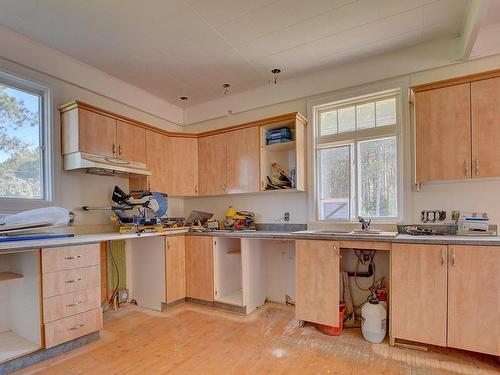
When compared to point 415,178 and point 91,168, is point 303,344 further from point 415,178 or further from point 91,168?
point 91,168

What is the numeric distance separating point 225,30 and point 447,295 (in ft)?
9.62

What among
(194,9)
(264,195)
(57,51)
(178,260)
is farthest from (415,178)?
(57,51)

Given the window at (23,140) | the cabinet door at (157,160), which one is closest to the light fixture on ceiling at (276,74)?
the cabinet door at (157,160)

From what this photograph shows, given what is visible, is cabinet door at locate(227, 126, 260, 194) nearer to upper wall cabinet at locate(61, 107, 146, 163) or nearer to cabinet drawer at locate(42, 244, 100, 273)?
upper wall cabinet at locate(61, 107, 146, 163)

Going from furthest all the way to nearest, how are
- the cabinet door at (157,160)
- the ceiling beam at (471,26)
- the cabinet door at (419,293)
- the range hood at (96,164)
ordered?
1. the cabinet door at (157,160)
2. the range hood at (96,164)
3. the cabinet door at (419,293)
4. the ceiling beam at (471,26)

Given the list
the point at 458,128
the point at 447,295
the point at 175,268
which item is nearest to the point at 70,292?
the point at 175,268

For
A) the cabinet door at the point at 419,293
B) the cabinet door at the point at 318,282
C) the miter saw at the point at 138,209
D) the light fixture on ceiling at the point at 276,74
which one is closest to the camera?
the cabinet door at the point at 419,293

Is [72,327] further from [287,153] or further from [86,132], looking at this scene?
[287,153]

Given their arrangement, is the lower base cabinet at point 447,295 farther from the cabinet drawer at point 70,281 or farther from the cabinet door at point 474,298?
the cabinet drawer at point 70,281

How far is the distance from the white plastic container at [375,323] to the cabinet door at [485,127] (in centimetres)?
142

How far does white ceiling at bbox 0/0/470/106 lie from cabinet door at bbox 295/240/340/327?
2009 mm

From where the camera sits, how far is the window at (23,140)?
2.58 metres

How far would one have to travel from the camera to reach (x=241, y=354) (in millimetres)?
2223

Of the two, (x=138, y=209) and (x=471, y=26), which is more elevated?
(x=471, y=26)
